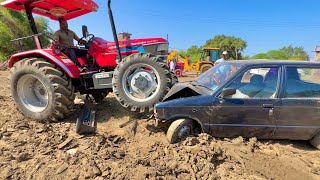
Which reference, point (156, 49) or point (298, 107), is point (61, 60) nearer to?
point (156, 49)

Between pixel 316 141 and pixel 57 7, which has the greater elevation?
pixel 57 7

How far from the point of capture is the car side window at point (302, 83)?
4.43 meters

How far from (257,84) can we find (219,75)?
26.8 inches

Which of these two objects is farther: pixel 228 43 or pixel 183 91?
pixel 228 43

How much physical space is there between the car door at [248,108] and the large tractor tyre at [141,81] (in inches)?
46.1

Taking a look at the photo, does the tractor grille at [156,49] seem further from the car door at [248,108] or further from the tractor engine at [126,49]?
the car door at [248,108]

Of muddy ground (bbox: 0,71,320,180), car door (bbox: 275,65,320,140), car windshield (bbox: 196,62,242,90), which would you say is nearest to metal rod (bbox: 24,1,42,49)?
muddy ground (bbox: 0,71,320,180)

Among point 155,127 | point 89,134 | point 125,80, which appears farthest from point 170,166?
point 125,80

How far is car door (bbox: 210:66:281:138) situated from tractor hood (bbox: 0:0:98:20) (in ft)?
11.6

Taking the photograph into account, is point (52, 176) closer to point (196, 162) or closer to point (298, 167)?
point (196, 162)

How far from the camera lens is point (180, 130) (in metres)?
4.38

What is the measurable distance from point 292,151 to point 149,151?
2171 mm

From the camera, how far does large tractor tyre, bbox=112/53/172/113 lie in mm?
5156

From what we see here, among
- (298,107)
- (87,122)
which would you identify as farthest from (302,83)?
(87,122)
